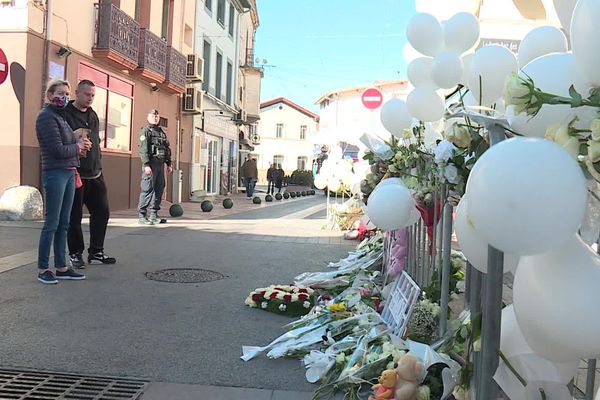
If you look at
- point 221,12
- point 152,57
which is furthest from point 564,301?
point 221,12

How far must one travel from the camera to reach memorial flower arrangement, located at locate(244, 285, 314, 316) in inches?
173

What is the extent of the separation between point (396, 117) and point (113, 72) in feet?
35.4

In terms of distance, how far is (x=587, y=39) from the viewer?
4.25 ft

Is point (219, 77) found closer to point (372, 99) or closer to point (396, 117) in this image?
point (372, 99)

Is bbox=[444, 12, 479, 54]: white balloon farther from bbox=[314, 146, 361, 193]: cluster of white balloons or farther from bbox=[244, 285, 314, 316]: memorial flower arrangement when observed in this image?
bbox=[314, 146, 361, 193]: cluster of white balloons

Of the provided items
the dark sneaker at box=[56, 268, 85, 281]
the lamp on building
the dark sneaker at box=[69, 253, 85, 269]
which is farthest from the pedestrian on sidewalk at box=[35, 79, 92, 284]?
the lamp on building

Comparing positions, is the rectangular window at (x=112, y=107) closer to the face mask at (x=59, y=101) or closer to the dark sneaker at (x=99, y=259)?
the dark sneaker at (x=99, y=259)

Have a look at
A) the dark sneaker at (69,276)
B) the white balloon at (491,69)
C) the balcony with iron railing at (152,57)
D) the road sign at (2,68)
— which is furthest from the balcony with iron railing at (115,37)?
the white balloon at (491,69)

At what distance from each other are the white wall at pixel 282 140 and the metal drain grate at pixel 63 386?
197 feet

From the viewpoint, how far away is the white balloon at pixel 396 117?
4.06 m

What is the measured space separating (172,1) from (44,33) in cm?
742

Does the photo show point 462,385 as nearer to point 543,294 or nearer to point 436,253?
point 543,294

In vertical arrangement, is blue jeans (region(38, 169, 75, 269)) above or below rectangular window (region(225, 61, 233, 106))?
below

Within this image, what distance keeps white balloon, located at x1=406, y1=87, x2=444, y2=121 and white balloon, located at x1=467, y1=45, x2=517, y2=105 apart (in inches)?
40.0
